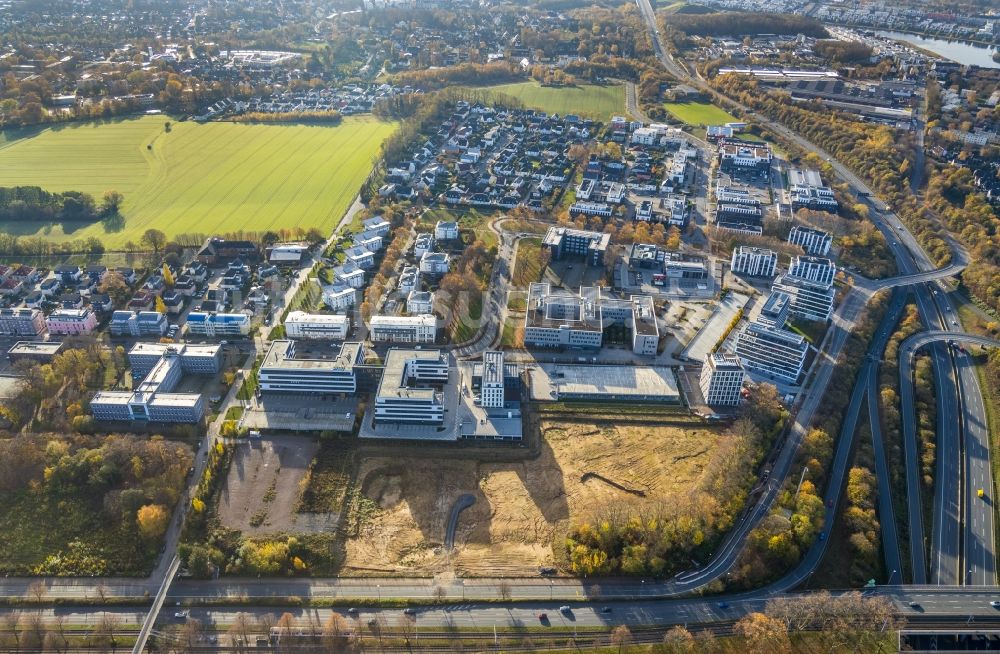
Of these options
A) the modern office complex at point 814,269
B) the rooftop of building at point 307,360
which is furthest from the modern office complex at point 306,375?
the modern office complex at point 814,269

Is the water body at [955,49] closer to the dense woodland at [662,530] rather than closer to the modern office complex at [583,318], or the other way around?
the modern office complex at [583,318]

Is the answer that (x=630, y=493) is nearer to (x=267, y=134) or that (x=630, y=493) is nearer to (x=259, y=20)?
(x=267, y=134)

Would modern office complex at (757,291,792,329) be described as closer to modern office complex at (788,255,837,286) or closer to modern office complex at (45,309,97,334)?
modern office complex at (788,255,837,286)

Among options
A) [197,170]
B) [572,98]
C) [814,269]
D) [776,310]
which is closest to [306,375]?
[776,310]

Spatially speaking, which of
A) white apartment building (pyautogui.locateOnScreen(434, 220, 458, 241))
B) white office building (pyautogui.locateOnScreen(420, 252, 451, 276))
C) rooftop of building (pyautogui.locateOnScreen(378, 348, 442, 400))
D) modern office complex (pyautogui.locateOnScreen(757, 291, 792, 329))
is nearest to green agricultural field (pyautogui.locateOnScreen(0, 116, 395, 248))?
white apartment building (pyautogui.locateOnScreen(434, 220, 458, 241))

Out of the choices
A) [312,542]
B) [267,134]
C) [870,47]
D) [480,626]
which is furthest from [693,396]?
[870,47]

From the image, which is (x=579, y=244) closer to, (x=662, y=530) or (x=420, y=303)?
(x=420, y=303)
